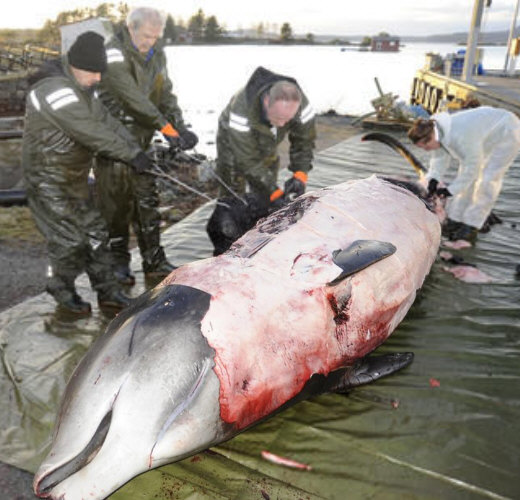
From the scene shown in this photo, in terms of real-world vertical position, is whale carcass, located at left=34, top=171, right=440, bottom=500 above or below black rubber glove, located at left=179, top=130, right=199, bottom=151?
below

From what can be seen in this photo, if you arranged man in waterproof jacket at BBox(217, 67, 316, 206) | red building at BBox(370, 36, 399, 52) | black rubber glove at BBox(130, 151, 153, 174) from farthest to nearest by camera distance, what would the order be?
red building at BBox(370, 36, 399, 52) < man in waterproof jacket at BBox(217, 67, 316, 206) < black rubber glove at BBox(130, 151, 153, 174)

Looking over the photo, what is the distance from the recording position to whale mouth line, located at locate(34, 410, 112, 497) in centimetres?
188

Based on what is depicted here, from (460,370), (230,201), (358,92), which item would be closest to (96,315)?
(230,201)

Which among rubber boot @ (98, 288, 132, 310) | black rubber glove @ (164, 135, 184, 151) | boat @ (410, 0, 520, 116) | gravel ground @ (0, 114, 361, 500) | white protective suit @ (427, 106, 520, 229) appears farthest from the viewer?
boat @ (410, 0, 520, 116)

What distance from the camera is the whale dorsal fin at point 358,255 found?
2.63 meters

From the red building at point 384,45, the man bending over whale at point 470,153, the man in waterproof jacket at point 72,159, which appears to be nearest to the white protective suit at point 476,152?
the man bending over whale at point 470,153

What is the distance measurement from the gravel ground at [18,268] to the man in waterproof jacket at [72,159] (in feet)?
2.89

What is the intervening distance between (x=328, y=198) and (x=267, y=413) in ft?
5.72

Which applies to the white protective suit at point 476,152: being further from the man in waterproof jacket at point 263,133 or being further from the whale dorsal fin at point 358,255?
the whale dorsal fin at point 358,255

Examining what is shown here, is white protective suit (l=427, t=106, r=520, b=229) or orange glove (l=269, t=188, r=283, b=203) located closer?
orange glove (l=269, t=188, r=283, b=203)

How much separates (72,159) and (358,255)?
7.86 feet

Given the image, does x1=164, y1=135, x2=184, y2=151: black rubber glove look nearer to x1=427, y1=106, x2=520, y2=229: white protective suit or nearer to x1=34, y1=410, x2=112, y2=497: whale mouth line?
x1=427, y1=106, x2=520, y2=229: white protective suit

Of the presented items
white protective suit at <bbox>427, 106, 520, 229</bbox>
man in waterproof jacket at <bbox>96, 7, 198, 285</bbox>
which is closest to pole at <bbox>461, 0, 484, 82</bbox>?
white protective suit at <bbox>427, 106, 520, 229</bbox>

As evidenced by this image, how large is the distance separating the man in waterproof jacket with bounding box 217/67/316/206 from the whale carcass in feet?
4.46
